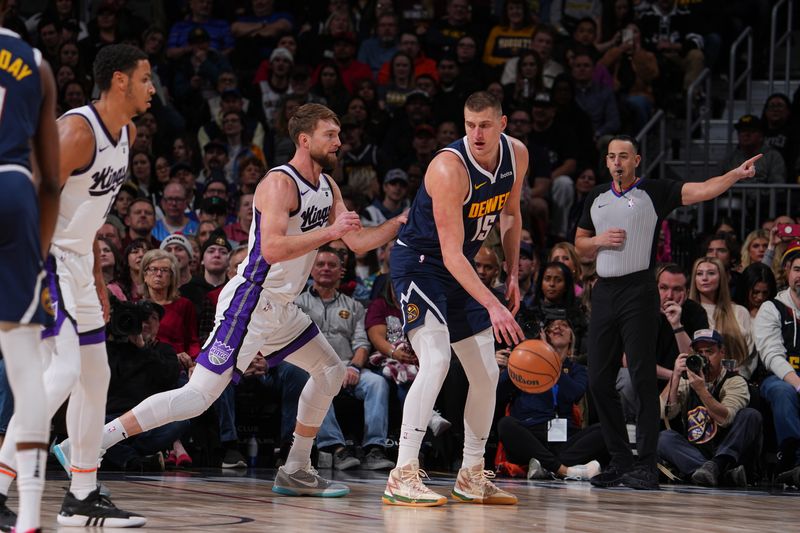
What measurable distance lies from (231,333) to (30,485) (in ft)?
7.75

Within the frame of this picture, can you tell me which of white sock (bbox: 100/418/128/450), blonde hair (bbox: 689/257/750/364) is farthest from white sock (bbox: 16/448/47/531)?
blonde hair (bbox: 689/257/750/364)

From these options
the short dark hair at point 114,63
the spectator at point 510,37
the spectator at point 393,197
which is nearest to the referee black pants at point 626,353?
the short dark hair at point 114,63

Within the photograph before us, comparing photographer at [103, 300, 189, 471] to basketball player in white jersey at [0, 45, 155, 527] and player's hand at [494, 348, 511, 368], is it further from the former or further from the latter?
basketball player in white jersey at [0, 45, 155, 527]

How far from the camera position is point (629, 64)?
45.3 feet

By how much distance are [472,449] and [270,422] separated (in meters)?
3.16

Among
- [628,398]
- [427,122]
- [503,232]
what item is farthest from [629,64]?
[503,232]

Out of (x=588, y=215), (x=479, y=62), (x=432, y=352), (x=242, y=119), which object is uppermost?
(x=479, y=62)

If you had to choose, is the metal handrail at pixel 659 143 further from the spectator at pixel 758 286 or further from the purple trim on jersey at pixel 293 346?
the purple trim on jersey at pixel 293 346

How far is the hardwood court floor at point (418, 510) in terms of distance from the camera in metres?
5.09

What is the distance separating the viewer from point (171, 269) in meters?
8.80

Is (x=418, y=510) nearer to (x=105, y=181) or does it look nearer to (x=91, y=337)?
(x=91, y=337)

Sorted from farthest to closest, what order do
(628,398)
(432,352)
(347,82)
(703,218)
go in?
(347,82) < (703,218) < (628,398) < (432,352)

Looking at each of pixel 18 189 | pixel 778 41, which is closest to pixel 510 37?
pixel 778 41

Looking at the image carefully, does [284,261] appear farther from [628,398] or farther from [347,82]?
[347,82]
